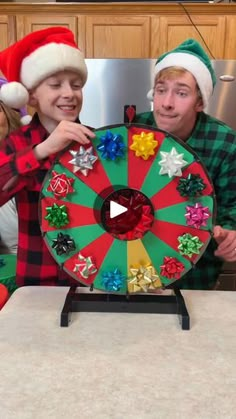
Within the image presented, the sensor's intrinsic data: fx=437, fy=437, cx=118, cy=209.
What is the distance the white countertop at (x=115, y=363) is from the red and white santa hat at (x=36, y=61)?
0.50 m

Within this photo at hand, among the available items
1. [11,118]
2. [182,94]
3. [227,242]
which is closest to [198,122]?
[182,94]

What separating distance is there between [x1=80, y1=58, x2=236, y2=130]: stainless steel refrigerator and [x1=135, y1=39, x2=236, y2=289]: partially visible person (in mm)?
1197

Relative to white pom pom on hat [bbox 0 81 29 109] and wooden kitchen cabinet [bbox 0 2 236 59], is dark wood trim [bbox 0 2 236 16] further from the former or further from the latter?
white pom pom on hat [bbox 0 81 29 109]

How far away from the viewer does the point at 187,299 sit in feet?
3.06

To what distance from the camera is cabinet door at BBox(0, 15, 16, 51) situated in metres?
2.71

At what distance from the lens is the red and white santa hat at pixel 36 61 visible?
1.03 meters

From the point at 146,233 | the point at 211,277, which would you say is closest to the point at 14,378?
the point at 146,233

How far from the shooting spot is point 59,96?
3.31 feet

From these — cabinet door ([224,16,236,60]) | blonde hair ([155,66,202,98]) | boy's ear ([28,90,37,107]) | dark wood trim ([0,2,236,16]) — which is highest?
dark wood trim ([0,2,236,16])

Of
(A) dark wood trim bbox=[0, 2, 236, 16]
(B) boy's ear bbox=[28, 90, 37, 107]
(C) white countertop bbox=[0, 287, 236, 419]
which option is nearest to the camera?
(C) white countertop bbox=[0, 287, 236, 419]

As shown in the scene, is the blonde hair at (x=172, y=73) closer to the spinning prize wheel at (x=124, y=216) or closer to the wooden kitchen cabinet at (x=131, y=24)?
the spinning prize wheel at (x=124, y=216)

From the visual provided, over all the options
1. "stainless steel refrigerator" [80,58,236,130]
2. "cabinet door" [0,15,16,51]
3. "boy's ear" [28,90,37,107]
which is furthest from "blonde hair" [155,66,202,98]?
"cabinet door" [0,15,16,51]

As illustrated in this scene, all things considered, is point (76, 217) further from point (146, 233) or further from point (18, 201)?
point (18, 201)

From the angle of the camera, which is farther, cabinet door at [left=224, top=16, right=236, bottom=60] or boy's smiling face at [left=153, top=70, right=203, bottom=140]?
cabinet door at [left=224, top=16, right=236, bottom=60]
